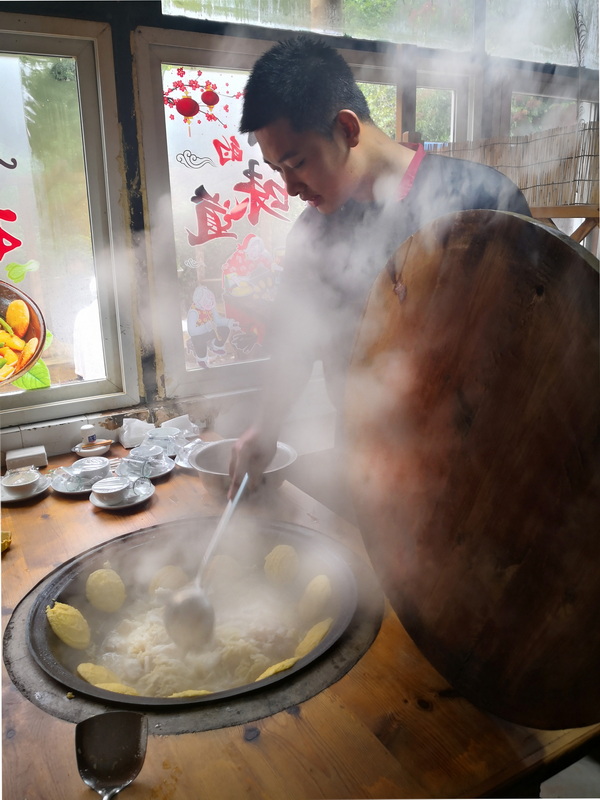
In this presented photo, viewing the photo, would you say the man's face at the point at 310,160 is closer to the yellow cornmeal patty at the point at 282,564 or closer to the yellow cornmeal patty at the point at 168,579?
the yellow cornmeal patty at the point at 282,564

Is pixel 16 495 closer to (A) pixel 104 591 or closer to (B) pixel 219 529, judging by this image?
(A) pixel 104 591

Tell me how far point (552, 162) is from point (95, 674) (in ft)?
8.19

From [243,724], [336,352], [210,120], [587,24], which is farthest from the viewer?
[210,120]

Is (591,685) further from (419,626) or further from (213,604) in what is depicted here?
(213,604)

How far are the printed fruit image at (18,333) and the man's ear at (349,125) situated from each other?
168 centimetres

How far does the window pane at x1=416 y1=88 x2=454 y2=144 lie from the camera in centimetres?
334

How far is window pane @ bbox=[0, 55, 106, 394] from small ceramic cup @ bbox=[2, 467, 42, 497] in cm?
61

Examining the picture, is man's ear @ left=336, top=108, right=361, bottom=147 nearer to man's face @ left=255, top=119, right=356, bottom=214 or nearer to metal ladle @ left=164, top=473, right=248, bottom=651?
man's face @ left=255, top=119, right=356, bottom=214

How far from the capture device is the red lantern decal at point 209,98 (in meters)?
2.77

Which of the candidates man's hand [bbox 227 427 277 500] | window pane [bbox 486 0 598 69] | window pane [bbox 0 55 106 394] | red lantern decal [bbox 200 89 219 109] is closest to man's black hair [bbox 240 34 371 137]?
window pane [bbox 486 0 598 69]

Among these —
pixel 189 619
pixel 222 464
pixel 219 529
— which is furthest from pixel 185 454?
pixel 189 619

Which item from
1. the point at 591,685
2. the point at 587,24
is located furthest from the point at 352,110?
the point at 591,685

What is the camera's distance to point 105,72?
2477 mm

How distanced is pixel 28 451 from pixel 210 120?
1.87 metres
